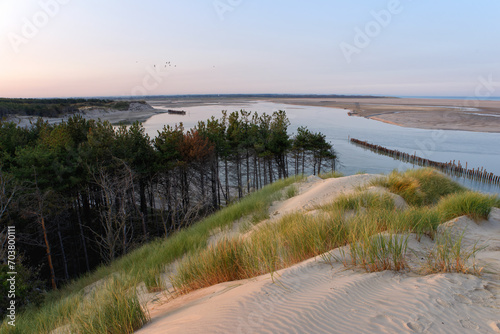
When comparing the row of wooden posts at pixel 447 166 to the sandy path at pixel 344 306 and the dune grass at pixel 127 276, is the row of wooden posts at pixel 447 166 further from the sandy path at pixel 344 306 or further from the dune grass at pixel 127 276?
the sandy path at pixel 344 306

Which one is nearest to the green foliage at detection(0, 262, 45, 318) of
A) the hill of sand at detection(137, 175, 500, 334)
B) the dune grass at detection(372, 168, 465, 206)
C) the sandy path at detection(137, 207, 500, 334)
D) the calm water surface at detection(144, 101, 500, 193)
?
the hill of sand at detection(137, 175, 500, 334)

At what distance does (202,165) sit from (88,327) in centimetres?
2279

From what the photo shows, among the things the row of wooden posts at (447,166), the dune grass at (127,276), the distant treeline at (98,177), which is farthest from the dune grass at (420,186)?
the row of wooden posts at (447,166)

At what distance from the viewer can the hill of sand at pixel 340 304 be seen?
249cm

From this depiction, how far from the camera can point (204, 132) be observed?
26.2 meters

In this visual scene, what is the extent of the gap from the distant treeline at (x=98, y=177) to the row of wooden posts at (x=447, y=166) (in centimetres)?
1507

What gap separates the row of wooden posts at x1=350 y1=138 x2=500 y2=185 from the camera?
98.3ft

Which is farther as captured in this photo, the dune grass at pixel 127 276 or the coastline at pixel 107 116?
the coastline at pixel 107 116

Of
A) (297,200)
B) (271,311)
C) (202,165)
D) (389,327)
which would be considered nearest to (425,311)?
(389,327)

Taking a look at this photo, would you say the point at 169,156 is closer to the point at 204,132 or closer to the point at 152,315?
the point at 204,132

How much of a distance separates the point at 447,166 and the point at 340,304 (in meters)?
38.6

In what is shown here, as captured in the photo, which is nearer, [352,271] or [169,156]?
[352,271]

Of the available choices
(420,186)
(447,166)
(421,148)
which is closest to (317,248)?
(420,186)

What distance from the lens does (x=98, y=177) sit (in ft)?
65.5
